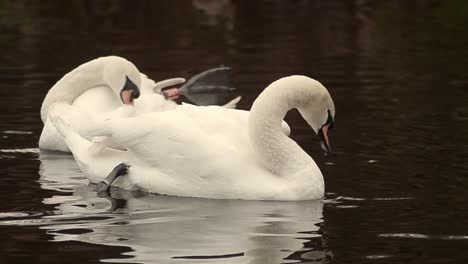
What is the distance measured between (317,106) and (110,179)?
1654mm

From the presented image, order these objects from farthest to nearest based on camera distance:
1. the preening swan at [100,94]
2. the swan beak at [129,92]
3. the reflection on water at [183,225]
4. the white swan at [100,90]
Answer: the swan beak at [129,92]
the white swan at [100,90]
the preening swan at [100,94]
the reflection on water at [183,225]

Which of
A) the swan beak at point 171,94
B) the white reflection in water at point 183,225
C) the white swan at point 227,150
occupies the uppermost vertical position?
the white swan at point 227,150

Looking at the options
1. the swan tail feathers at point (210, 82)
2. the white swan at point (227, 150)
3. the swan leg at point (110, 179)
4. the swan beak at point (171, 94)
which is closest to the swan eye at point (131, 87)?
the swan beak at point (171, 94)

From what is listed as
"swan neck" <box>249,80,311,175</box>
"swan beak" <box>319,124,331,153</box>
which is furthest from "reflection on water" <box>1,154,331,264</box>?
"swan beak" <box>319,124,331,153</box>

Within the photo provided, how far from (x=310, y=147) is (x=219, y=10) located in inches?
540

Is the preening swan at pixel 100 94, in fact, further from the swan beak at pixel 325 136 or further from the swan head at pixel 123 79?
the swan beak at pixel 325 136

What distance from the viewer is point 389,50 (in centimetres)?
2028

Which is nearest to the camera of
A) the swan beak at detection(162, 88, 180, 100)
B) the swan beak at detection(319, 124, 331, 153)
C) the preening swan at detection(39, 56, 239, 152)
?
the swan beak at detection(319, 124, 331, 153)

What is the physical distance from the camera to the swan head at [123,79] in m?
14.4

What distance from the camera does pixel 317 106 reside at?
11.3 m

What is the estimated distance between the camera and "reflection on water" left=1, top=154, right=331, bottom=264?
930 centimetres

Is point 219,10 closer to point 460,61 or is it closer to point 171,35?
point 171,35

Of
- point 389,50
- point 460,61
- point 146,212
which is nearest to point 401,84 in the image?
point 460,61

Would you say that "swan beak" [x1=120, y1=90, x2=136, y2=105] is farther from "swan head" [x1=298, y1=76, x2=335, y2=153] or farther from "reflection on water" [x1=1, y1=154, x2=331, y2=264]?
"swan head" [x1=298, y1=76, x2=335, y2=153]
